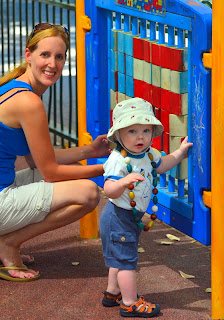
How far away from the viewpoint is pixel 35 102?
12.3 feet

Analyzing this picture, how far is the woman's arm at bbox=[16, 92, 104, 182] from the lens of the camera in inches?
148

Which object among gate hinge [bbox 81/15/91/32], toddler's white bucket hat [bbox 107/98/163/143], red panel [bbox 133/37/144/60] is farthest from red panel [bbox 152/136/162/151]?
gate hinge [bbox 81/15/91/32]

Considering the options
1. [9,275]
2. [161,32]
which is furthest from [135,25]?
[9,275]

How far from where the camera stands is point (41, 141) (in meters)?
3.78

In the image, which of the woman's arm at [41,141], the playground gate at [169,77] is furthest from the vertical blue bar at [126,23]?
the woman's arm at [41,141]

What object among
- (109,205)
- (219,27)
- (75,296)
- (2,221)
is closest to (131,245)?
(109,205)

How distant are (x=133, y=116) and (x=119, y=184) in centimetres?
33

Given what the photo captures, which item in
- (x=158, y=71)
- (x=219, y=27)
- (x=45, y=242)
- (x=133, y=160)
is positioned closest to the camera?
(x=219, y=27)

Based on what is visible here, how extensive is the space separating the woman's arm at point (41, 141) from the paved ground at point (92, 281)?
58cm

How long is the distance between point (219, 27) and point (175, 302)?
143 centimetres

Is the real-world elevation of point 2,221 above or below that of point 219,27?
below

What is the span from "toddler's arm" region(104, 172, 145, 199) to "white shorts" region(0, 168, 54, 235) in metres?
0.61

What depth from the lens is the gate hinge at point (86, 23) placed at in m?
4.40

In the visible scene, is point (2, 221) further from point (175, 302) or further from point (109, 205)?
point (175, 302)
